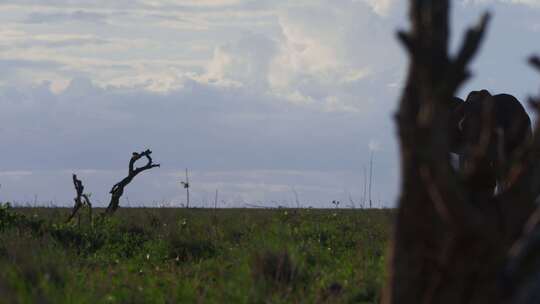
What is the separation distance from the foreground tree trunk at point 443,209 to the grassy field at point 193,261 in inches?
105

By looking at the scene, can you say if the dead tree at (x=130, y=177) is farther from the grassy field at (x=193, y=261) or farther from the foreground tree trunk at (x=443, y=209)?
the foreground tree trunk at (x=443, y=209)

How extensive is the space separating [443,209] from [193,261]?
8055 mm

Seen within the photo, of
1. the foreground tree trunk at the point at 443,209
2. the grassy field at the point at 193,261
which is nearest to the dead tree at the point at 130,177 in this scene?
the grassy field at the point at 193,261

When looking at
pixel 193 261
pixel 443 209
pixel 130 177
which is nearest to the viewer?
pixel 443 209

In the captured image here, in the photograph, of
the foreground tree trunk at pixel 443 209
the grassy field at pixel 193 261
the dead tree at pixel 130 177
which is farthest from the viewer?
the dead tree at pixel 130 177

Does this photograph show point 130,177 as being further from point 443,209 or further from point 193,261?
point 443,209

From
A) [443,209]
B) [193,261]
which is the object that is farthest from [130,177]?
[443,209]

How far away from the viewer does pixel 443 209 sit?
3.73 m

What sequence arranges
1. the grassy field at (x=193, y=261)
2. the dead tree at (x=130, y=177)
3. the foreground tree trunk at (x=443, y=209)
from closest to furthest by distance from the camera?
1. the foreground tree trunk at (x=443, y=209)
2. the grassy field at (x=193, y=261)
3. the dead tree at (x=130, y=177)

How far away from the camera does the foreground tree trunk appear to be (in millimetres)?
3625

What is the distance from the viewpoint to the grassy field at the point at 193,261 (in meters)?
7.29

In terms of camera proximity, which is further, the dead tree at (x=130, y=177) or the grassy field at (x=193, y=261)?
the dead tree at (x=130, y=177)

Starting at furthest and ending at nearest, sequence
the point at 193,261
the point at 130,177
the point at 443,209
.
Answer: the point at 130,177 < the point at 193,261 < the point at 443,209

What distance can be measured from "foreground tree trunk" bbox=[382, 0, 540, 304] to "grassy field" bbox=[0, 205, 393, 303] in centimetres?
267
